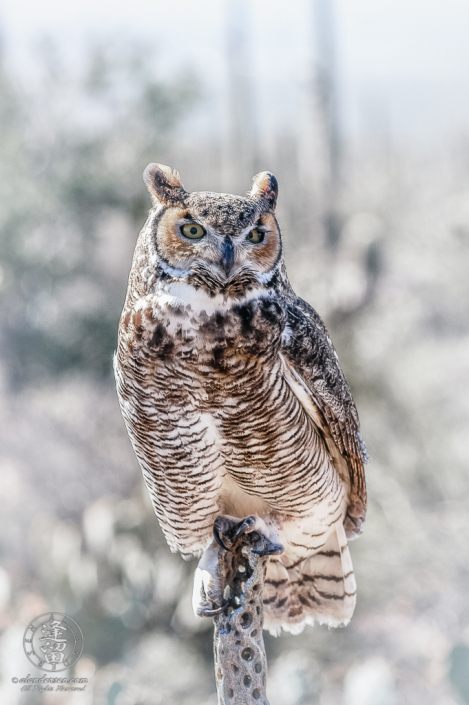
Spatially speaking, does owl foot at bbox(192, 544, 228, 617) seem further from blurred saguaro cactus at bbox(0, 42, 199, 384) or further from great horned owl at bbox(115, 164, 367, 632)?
blurred saguaro cactus at bbox(0, 42, 199, 384)

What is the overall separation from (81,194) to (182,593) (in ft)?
8.97

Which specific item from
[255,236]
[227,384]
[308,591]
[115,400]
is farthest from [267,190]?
[115,400]

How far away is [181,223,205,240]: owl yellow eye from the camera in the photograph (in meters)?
0.84

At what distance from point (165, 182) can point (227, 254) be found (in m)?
0.17

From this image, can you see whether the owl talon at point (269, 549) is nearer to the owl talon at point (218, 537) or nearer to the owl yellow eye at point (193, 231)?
the owl talon at point (218, 537)

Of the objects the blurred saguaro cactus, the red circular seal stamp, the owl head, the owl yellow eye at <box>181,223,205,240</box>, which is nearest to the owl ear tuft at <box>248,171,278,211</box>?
the owl head

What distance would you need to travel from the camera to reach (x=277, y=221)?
92 centimetres

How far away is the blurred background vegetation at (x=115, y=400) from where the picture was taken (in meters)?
2.88

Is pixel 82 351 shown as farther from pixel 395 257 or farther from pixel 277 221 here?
pixel 277 221

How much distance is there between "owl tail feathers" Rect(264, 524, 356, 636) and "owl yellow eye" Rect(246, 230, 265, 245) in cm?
71

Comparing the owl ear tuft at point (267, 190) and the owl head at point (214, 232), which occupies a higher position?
the owl ear tuft at point (267, 190)

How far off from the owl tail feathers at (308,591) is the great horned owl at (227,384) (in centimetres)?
10

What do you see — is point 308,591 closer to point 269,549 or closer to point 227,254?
point 269,549

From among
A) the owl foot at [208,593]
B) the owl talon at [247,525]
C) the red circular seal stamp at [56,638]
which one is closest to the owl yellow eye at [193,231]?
the owl talon at [247,525]
